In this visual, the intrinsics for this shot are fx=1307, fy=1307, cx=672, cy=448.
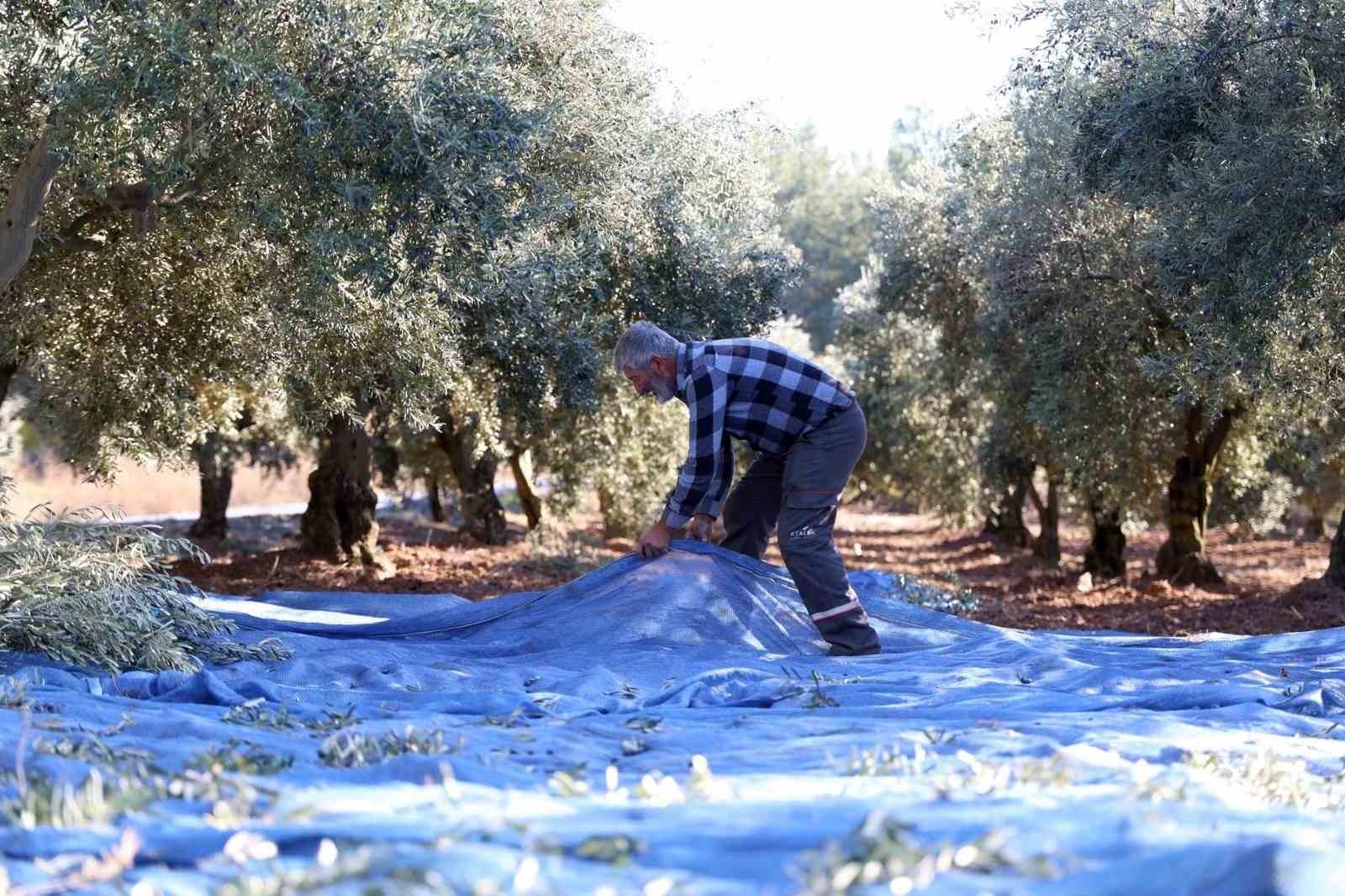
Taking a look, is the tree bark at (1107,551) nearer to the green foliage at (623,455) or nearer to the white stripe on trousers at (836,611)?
the green foliage at (623,455)

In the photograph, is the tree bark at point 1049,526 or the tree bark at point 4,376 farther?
the tree bark at point 1049,526

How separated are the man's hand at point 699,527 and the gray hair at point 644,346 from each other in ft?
4.27

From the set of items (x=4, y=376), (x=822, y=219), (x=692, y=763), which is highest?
(x=822, y=219)

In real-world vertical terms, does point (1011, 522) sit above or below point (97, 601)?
below

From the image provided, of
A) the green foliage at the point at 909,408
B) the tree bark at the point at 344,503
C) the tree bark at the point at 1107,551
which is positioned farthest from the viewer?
the green foliage at the point at 909,408

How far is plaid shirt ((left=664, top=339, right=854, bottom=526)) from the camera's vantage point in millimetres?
7961

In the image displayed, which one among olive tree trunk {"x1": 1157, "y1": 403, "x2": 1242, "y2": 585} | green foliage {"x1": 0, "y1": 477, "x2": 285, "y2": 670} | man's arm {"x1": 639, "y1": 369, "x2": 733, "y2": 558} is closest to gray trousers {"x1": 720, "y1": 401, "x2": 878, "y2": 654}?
man's arm {"x1": 639, "y1": 369, "x2": 733, "y2": 558}

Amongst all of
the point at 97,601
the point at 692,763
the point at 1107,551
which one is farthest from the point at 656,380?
the point at 1107,551

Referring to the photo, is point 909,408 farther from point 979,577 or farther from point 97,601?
point 97,601

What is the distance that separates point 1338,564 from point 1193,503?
2.03 m

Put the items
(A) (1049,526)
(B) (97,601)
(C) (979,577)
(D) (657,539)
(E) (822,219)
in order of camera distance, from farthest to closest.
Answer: (E) (822,219)
(A) (1049,526)
(C) (979,577)
(D) (657,539)
(B) (97,601)

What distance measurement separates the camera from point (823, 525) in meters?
8.02

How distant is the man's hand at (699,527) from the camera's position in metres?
8.81

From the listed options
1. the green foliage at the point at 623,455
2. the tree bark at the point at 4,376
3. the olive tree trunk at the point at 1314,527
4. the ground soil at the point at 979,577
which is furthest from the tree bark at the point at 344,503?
the olive tree trunk at the point at 1314,527
